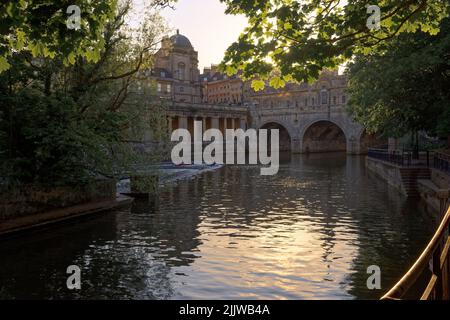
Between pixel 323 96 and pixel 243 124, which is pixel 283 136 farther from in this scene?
pixel 323 96

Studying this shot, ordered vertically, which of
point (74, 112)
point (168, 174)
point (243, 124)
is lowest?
point (168, 174)

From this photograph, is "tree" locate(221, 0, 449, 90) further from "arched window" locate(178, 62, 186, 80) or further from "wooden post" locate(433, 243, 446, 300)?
"arched window" locate(178, 62, 186, 80)

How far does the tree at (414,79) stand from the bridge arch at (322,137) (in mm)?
57849

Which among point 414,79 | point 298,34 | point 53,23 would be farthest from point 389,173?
point 53,23

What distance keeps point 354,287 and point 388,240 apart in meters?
5.59

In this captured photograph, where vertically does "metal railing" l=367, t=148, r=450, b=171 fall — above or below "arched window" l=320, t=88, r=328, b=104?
below

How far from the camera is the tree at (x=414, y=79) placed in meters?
22.7

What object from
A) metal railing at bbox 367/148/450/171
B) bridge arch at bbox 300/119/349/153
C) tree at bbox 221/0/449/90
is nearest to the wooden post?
tree at bbox 221/0/449/90

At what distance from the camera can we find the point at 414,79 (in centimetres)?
2503

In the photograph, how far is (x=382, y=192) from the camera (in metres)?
29.9

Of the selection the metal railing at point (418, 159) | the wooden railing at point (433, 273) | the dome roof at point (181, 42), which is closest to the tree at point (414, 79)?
the metal railing at point (418, 159)

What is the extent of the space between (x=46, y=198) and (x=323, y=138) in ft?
265

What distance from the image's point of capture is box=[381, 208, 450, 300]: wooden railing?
4039 millimetres
